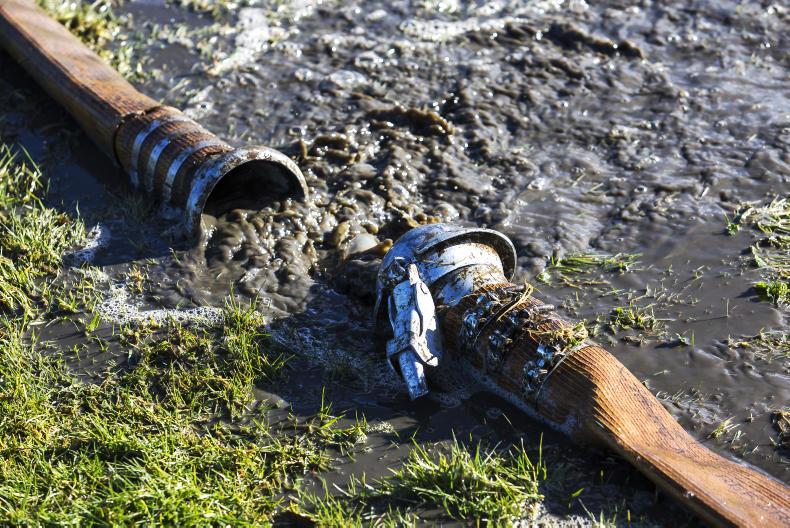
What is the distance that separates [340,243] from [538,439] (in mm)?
1825

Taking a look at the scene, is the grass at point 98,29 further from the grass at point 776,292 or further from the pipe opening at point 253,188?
the grass at point 776,292

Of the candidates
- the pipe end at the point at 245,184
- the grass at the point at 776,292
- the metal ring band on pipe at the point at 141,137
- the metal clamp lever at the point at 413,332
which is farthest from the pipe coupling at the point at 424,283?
the metal ring band on pipe at the point at 141,137

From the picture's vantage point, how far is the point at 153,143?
542cm

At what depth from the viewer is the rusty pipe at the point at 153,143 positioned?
5.12 meters

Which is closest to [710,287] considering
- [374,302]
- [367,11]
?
[374,302]

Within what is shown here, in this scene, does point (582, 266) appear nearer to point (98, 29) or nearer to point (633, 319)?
point (633, 319)

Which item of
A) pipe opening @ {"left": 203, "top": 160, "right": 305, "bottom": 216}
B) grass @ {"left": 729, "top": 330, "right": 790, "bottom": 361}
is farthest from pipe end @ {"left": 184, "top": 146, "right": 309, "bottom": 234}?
grass @ {"left": 729, "top": 330, "right": 790, "bottom": 361}

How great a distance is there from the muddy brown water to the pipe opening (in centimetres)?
11

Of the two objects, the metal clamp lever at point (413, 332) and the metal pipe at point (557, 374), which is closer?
the metal pipe at point (557, 374)

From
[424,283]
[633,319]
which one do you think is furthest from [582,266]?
[424,283]

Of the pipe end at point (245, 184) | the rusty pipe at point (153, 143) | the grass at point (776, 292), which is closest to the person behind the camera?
the grass at point (776, 292)

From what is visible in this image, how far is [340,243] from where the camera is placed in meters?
5.23

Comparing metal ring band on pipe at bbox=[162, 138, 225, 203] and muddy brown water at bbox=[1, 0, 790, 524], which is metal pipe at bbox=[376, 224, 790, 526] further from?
metal ring band on pipe at bbox=[162, 138, 225, 203]

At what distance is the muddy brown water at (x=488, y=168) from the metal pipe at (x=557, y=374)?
0.48 feet
